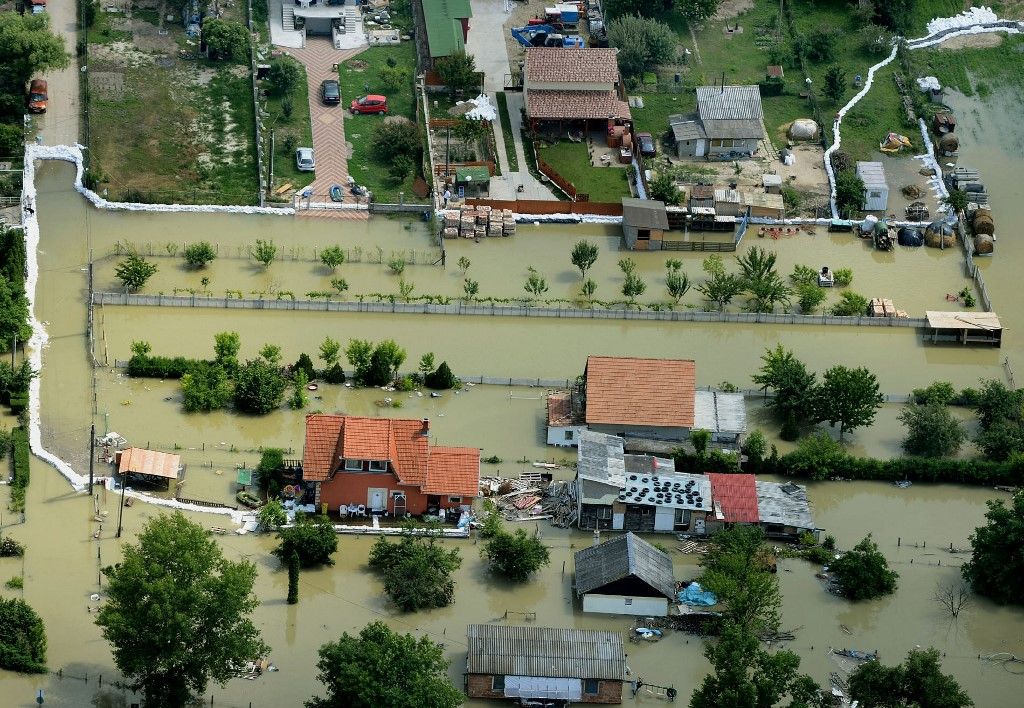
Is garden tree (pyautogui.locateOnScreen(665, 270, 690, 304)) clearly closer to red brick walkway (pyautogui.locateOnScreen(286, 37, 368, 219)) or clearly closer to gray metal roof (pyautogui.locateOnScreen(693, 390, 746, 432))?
gray metal roof (pyautogui.locateOnScreen(693, 390, 746, 432))

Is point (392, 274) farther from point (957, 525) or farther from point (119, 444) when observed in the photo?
point (957, 525)

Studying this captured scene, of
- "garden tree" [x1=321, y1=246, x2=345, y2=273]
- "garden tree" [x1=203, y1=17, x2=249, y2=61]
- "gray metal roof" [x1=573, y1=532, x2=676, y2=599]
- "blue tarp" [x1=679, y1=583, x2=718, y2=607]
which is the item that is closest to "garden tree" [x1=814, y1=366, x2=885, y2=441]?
"gray metal roof" [x1=573, y1=532, x2=676, y2=599]

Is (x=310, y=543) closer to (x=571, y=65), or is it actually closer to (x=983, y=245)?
(x=571, y=65)

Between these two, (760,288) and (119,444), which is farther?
(760,288)

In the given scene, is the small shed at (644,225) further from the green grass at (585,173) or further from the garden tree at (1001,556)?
the garden tree at (1001,556)

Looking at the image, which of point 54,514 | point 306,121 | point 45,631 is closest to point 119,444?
point 54,514

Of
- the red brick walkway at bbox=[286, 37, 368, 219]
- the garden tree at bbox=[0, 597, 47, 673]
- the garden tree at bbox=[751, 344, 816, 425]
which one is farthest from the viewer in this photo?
the red brick walkway at bbox=[286, 37, 368, 219]
